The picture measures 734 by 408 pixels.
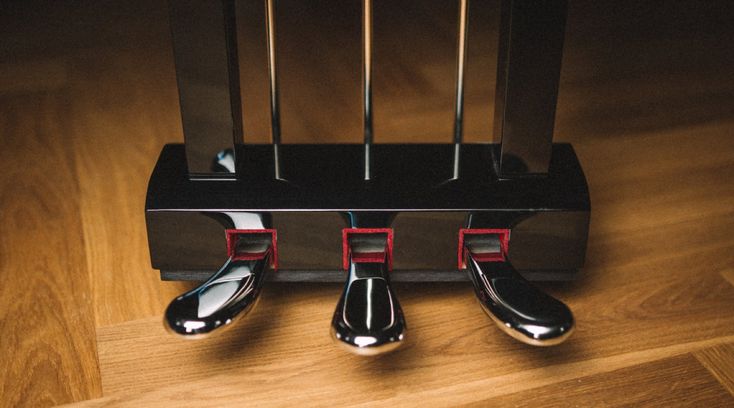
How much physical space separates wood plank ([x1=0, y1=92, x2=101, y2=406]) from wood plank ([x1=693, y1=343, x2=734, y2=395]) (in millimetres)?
376

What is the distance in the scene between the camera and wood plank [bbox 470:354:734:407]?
49cm

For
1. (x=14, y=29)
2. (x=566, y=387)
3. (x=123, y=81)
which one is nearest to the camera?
(x=566, y=387)

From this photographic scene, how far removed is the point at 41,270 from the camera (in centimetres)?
62

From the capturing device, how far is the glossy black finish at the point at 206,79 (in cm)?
52

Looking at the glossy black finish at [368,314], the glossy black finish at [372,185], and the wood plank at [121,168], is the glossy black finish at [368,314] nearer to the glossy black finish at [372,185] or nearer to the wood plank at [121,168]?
the glossy black finish at [372,185]

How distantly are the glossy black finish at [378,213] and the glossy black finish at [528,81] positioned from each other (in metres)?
0.02

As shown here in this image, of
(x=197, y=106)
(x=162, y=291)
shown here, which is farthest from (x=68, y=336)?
(x=197, y=106)

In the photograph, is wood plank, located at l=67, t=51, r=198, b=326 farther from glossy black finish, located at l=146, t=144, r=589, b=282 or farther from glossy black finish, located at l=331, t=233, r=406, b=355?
glossy black finish, located at l=331, t=233, r=406, b=355

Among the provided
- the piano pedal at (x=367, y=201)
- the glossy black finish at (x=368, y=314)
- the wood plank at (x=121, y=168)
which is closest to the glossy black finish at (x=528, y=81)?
the piano pedal at (x=367, y=201)

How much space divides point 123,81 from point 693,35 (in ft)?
2.20

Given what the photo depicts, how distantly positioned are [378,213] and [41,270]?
263 mm

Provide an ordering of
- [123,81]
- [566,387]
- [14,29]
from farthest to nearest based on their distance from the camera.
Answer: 1. [14,29]
2. [123,81]
3. [566,387]

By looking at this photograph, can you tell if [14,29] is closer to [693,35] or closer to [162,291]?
[162,291]

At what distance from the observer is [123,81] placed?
0.92 m
